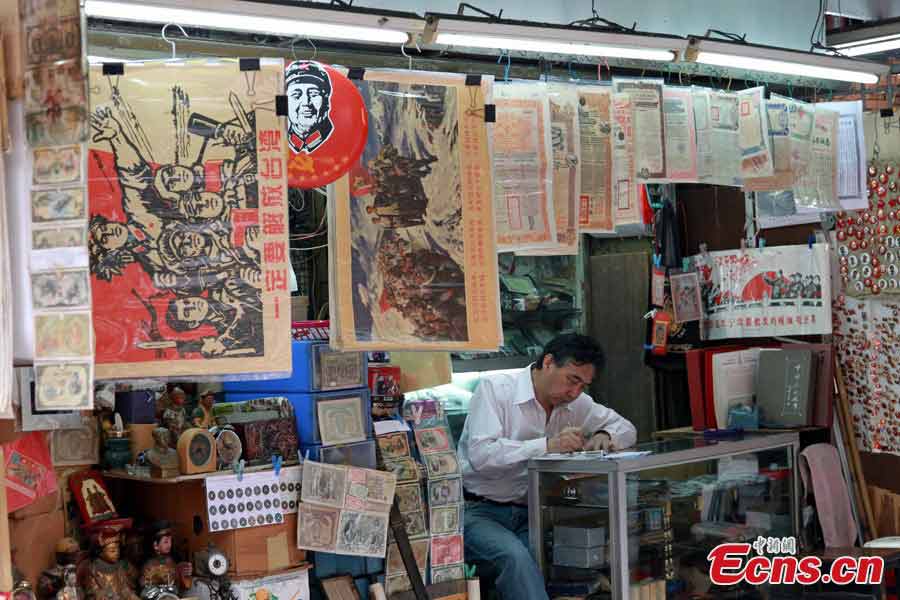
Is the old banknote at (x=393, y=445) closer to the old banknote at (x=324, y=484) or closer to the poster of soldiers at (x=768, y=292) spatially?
the old banknote at (x=324, y=484)

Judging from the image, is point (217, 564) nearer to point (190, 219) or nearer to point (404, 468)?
point (404, 468)

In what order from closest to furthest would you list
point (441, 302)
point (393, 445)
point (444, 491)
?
point (441, 302) < point (393, 445) < point (444, 491)

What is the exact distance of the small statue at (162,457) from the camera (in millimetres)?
4652

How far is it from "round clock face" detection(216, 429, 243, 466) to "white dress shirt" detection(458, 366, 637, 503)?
155 cm

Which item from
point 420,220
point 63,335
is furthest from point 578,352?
point 63,335

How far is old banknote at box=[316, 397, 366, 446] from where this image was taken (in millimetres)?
5117

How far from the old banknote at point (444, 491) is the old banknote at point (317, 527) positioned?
0.61 metres

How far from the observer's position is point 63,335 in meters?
3.19

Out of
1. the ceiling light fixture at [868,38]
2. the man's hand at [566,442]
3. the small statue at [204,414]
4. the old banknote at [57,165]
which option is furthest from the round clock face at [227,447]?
the ceiling light fixture at [868,38]

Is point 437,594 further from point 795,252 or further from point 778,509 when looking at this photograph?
point 795,252

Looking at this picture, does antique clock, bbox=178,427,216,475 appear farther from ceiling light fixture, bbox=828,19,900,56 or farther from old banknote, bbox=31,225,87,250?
ceiling light fixture, bbox=828,19,900,56

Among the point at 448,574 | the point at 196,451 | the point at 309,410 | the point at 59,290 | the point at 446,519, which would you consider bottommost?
the point at 448,574

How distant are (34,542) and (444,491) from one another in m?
1.90

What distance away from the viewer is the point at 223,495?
186 inches
